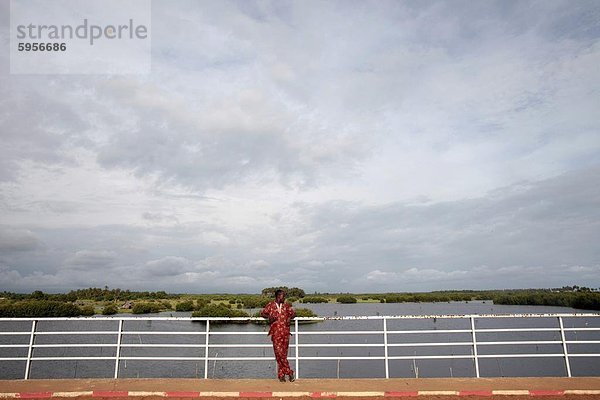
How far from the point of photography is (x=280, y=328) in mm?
8625

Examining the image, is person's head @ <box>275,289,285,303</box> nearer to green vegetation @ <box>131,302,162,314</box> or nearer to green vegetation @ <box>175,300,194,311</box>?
green vegetation @ <box>175,300,194,311</box>

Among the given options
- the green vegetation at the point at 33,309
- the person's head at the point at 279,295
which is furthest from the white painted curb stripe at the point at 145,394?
the green vegetation at the point at 33,309

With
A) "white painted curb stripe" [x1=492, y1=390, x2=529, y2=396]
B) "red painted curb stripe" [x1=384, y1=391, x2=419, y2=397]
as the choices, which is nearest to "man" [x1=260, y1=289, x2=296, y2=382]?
"red painted curb stripe" [x1=384, y1=391, x2=419, y2=397]

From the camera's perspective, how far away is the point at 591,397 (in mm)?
7371

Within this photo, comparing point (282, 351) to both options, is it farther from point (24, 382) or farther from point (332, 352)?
point (332, 352)

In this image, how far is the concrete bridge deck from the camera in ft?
24.5

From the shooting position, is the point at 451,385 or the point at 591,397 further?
the point at 451,385

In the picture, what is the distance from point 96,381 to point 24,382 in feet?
4.91

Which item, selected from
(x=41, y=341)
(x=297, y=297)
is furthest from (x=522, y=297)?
(x=41, y=341)

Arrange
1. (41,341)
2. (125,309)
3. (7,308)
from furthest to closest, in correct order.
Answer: (125,309) → (7,308) → (41,341)

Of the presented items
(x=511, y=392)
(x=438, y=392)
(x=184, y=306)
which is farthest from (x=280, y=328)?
(x=184, y=306)

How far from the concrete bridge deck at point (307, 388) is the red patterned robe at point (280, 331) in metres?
0.32

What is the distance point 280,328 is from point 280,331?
0.06 m

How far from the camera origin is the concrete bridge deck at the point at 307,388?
748 cm
